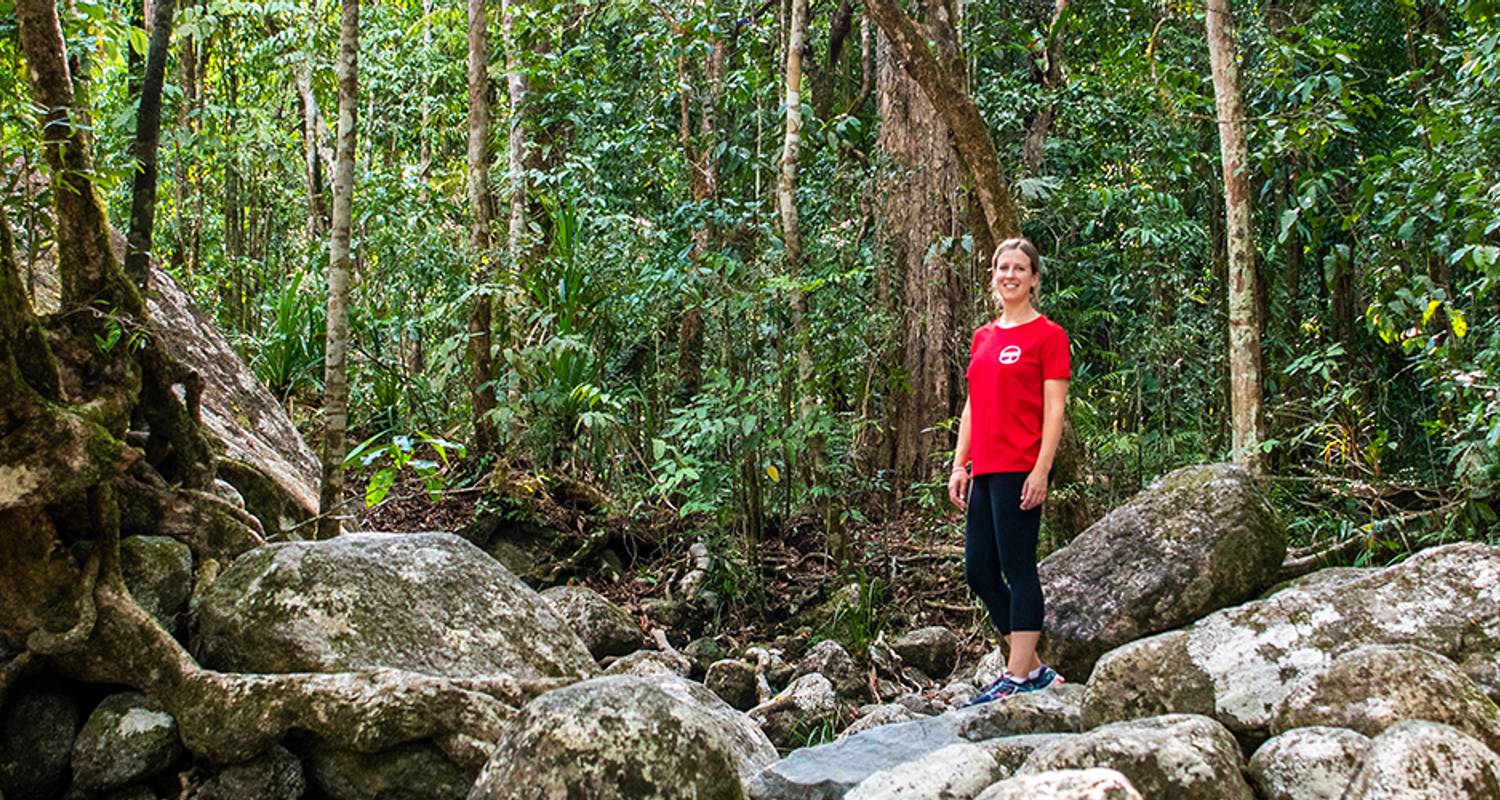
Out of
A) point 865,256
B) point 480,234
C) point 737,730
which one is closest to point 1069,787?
point 737,730

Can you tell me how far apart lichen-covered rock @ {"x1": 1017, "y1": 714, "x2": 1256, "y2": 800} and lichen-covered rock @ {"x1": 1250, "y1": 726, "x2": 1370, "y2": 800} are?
0.06 meters

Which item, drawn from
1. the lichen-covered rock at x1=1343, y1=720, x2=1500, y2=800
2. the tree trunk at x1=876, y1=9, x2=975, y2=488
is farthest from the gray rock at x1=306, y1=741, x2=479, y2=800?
the tree trunk at x1=876, y1=9, x2=975, y2=488

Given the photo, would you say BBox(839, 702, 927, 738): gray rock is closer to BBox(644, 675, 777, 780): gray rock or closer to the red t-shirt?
BBox(644, 675, 777, 780): gray rock

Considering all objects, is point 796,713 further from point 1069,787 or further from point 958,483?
point 1069,787

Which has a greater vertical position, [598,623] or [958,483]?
[958,483]

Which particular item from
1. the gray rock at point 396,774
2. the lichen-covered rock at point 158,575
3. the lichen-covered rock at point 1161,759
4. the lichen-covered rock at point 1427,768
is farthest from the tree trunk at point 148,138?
the lichen-covered rock at point 1427,768

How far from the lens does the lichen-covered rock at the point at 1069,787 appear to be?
7.97 ft

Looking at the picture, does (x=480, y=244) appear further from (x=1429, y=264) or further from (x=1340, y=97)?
(x=1429, y=264)

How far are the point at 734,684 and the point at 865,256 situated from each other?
4419 mm

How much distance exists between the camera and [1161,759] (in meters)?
2.85

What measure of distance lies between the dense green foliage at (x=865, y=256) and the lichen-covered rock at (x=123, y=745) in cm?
276

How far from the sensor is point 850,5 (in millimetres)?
11328

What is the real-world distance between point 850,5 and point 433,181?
15.4 feet

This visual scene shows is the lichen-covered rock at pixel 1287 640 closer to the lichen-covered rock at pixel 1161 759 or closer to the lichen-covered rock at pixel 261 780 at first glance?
the lichen-covered rock at pixel 1161 759
